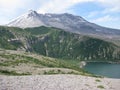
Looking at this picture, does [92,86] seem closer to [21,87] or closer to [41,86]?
[41,86]

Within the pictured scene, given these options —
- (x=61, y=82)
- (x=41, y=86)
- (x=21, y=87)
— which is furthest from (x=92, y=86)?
(x=21, y=87)

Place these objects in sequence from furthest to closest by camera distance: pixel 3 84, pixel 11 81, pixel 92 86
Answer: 1. pixel 92 86
2. pixel 11 81
3. pixel 3 84

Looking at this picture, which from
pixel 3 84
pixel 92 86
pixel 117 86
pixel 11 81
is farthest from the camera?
pixel 117 86

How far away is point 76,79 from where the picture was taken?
40250 mm

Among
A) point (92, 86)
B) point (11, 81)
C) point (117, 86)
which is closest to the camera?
point (11, 81)

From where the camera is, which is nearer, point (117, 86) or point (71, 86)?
point (71, 86)

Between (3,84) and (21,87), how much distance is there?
2134 mm

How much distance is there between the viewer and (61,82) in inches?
1443

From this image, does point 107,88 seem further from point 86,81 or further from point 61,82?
point 61,82

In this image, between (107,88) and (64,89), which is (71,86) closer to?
(64,89)

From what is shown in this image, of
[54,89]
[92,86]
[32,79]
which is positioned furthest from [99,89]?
[32,79]

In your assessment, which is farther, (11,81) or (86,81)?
(86,81)

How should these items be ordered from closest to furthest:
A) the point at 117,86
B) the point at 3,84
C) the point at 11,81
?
the point at 3,84 < the point at 11,81 < the point at 117,86

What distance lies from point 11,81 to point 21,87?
260 cm
